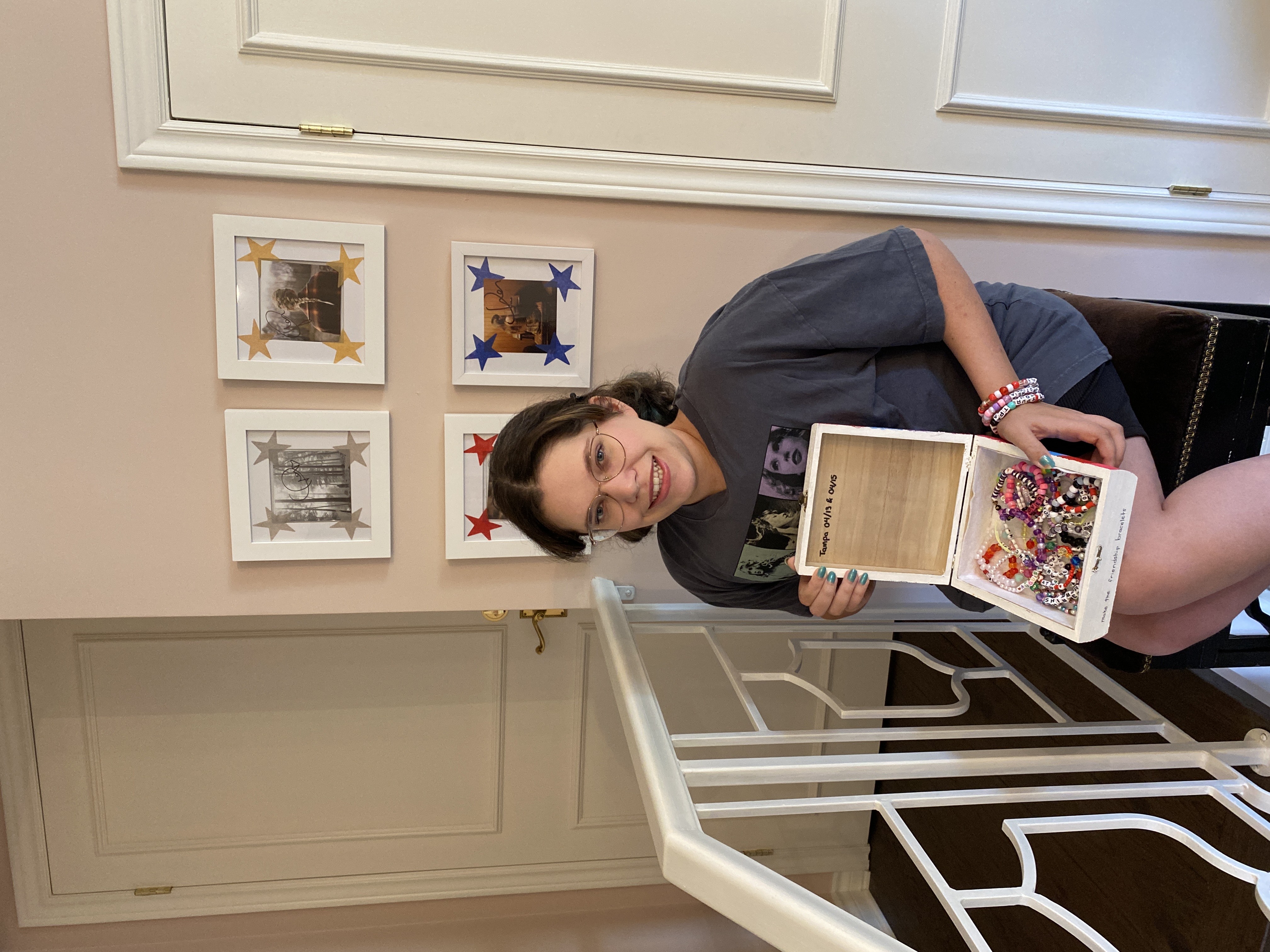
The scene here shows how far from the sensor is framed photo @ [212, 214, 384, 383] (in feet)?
4.64

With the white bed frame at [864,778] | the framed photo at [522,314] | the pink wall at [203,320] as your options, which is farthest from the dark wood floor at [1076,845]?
the framed photo at [522,314]

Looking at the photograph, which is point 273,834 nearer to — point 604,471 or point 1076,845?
point 604,471

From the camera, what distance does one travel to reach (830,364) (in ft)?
3.75

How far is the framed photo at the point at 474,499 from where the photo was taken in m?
1.56

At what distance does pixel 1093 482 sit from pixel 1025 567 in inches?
5.4

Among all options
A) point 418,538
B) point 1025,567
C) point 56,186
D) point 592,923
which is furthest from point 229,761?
point 1025,567

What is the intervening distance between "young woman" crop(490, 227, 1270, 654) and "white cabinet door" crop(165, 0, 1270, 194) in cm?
49

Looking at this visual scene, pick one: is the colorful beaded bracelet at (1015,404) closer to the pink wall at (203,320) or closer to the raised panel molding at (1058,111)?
the pink wall at (203,320)

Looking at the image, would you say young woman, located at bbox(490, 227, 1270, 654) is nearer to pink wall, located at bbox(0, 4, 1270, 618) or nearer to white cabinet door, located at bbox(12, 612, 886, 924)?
pink wall, located at bbox(0, 4, 1270, 618)

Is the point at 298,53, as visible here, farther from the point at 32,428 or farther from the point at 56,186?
the point at 32,428

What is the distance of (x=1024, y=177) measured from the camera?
1.62 metres

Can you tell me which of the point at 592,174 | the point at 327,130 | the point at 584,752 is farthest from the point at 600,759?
the point at 327,130

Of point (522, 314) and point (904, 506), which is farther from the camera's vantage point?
point (522, 314)

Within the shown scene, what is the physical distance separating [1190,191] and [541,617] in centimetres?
162
